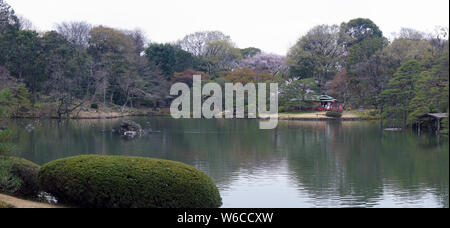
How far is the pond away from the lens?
11508 millimetres

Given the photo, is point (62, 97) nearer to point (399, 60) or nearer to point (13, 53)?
point (13, 53)

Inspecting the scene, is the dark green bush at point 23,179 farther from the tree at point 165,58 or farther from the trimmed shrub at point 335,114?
the tree at point 165,58

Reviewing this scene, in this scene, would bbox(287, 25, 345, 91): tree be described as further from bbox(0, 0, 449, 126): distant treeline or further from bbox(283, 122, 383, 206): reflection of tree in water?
bbox(283, 122, 383, 206): reflection of tree in water

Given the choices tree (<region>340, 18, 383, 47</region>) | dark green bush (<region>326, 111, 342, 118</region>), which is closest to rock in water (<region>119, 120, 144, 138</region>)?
dark green bush (<region>326, 111, 342, 118</region>)

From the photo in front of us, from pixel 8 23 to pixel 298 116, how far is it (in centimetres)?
3259

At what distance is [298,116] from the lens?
48.9 meters

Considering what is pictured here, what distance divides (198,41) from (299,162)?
180 ft

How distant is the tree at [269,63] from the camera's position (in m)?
64.0

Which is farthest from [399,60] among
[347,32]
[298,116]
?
[347,32]

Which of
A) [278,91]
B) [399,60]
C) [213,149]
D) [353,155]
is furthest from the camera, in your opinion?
[278,91]

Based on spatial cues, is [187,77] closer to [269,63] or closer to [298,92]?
[298,92]

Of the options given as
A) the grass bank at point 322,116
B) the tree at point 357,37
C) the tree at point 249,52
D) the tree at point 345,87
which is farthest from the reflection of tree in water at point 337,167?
the tree at point 249,52

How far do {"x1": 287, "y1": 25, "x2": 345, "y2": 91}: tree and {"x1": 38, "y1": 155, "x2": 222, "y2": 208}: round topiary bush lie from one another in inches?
1988

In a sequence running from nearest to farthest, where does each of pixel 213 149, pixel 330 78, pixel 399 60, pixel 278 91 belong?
pixel 213 149 → pixel 399 60 → pixel 278 91 → pixel 330 78
